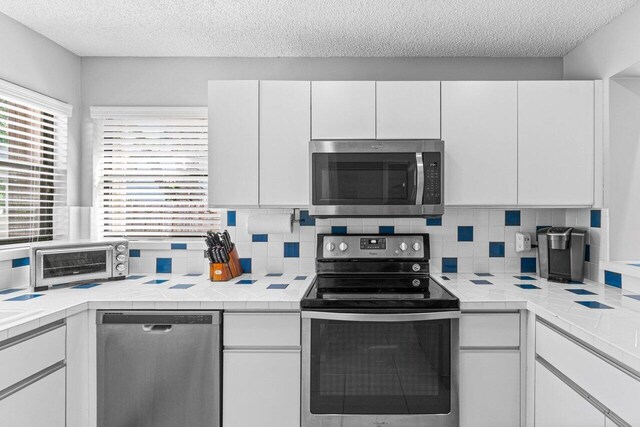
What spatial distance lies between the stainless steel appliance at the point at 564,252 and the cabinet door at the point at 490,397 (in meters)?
0.69

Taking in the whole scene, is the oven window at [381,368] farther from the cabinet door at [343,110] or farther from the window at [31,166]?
the window at [31,166]

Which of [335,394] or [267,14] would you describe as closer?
[335,394]

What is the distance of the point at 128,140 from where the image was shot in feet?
8.74

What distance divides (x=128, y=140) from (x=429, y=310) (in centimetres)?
218

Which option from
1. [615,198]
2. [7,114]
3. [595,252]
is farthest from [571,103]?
[7,114]

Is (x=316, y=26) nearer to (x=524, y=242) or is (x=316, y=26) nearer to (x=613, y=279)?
(x=524, y=242)

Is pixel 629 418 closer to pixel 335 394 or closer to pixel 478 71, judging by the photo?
pixel 335 394

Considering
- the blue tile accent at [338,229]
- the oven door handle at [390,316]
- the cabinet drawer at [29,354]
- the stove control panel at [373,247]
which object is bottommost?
the cabinet drawer at [29,354]

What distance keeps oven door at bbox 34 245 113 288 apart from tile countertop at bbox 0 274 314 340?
55mm

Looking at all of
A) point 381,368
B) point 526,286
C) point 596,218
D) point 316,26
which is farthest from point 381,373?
point 316,26

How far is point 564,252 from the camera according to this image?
2279 mm

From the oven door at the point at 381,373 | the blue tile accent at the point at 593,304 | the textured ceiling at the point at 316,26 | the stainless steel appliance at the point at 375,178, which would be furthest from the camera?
the stainless steel appliance at the point at 375,178

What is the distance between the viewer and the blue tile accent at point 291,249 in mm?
2596

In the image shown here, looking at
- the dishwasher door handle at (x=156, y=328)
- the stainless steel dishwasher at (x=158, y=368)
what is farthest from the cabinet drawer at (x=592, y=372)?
the dishwasher door handle at (x=156, y=328)
